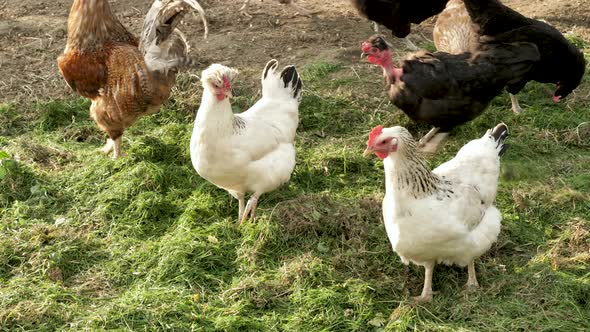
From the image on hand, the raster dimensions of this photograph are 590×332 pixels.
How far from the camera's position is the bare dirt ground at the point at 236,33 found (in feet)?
24.7

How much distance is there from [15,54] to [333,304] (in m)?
5.44

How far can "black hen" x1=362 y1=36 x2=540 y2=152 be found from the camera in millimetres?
5691

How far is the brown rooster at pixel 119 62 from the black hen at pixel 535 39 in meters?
2.59

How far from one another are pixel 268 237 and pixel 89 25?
2.53m

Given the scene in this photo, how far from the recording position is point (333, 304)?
437cm

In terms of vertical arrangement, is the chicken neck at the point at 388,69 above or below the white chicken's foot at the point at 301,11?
above

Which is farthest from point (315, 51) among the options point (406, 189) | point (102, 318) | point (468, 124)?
point (102, 318)

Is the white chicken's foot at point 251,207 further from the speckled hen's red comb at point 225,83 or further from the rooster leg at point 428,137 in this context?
the rooster leg at point 428,137

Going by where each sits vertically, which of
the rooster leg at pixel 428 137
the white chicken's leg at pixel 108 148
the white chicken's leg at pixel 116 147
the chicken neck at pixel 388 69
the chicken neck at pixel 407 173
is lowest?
the rooster leg at pixel 428 137

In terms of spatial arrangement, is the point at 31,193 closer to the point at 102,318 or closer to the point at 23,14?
the point at 102,318

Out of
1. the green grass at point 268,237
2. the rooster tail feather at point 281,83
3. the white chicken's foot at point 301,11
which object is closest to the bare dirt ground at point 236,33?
the white chicken's foot at point 301,11

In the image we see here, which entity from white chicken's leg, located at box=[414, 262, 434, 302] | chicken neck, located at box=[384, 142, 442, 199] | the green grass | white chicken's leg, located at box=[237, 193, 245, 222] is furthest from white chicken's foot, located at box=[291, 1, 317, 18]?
white chicken's leg, located at box=[414, 262, 434, 302]

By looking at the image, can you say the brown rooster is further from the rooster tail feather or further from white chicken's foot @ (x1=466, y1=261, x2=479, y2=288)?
white chicken's foot @ (x1=466, y1=261, x2=479, y2=288)

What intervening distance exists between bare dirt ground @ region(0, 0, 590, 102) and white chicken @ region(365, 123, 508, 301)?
3.48m
